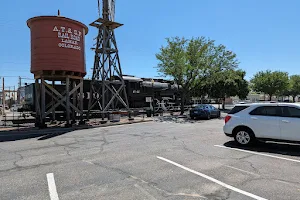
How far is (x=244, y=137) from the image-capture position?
27.9 ft

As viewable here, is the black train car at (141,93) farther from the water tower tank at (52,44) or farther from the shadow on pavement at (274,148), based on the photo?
the shadow on pavement at (274,148)

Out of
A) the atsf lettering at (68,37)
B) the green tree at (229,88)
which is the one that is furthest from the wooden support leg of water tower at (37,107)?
the green tree at (229,88)

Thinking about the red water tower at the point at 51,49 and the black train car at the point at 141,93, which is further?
the black train car at the point at 141,93

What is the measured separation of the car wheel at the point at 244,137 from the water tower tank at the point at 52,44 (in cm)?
1069

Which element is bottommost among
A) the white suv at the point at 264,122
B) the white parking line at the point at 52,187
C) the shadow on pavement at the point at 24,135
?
the white parking line at the point at 52,187

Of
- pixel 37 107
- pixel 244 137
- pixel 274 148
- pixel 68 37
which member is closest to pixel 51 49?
pixel 68 37

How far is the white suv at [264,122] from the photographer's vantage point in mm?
7672

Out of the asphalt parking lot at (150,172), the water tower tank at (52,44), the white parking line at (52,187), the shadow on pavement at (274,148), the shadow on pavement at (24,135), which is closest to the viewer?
the white parking line at (52,187)

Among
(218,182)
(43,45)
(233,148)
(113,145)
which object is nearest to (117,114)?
(43,45)

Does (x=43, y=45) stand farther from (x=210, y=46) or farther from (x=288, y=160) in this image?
(x=210, y=46)

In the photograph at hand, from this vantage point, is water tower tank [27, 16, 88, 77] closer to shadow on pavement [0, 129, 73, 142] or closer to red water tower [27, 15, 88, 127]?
red water tower [27, 15, 88, 127]

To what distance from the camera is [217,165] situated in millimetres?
6141

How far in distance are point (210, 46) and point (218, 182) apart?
22.3m

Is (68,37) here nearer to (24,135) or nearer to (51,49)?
(51,49)
